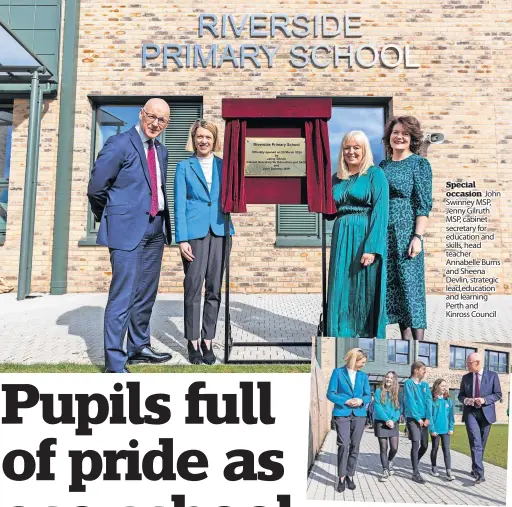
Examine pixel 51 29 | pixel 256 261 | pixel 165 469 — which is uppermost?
pixel 51 29

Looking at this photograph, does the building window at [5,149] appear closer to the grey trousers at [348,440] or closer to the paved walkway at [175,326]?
the paved walkway at [175,326]

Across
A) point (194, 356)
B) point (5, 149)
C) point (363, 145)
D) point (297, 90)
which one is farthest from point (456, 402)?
point (5, 149)

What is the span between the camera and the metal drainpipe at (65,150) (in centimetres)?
829

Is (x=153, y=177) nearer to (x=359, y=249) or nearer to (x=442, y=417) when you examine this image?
(x=359, y=249)

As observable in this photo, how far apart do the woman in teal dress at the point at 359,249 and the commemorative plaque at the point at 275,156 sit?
50 centimetres

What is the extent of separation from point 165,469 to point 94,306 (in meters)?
5.26

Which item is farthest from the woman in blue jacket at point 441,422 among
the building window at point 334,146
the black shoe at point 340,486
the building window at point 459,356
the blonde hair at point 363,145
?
the building window at point 334,146

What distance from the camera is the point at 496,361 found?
2.21 meters

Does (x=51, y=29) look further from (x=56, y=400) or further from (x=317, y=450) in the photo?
(x=317, y=450)

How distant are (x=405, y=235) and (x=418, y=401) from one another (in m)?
1.47

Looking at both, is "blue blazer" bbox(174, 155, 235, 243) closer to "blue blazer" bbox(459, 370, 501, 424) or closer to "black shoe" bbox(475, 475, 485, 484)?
"blue blazer" bbox(459, 370, 501, 424)

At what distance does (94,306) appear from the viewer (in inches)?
274

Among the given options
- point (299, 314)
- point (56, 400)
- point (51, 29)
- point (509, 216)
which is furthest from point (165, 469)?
point (51, 29)

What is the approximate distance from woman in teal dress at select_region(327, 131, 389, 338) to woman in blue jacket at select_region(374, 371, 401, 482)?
1.01 meters
